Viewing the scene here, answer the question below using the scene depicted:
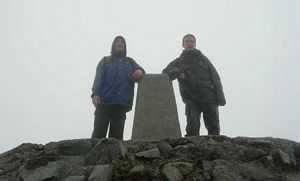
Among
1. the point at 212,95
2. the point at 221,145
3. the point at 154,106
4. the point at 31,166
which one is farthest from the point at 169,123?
the point at 31,166

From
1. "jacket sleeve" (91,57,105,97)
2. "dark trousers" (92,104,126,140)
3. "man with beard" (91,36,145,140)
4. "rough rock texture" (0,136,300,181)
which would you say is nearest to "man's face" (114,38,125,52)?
"man with beard" (91,36,145,140)

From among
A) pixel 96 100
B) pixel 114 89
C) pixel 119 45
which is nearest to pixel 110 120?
pixel 96 100

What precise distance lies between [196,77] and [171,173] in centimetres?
296

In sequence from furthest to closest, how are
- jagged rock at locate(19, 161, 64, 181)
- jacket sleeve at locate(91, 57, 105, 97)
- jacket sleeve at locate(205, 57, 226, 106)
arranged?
1. jacket sleeve at locate(205, 57, 226, 106)
2. jacket sleeve at locate(91, 57, 105, 97)
3. jagged rock at locate(19, 161, 64, 181)

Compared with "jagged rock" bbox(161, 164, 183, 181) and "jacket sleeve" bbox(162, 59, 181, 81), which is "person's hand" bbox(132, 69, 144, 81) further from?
"jagged rock" bbox(161, 164, 183, 181)

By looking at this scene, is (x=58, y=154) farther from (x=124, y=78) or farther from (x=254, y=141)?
(x=254, y=141)

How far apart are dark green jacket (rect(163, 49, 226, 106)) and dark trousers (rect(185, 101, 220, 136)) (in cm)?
11

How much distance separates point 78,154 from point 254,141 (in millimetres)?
2527

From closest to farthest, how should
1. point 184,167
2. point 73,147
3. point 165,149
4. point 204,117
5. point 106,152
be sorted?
1. point 184,167
2. point 106,152
3. point 165,149
4. point 73,147
5. point 204,117

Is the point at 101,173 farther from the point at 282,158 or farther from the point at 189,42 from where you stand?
the point at 189,42

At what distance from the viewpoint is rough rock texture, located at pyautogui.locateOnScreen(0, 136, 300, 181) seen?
4.65 meters

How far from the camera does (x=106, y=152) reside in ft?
16.7

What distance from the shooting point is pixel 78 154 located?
5297mm

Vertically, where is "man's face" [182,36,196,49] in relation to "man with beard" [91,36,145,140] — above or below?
above
